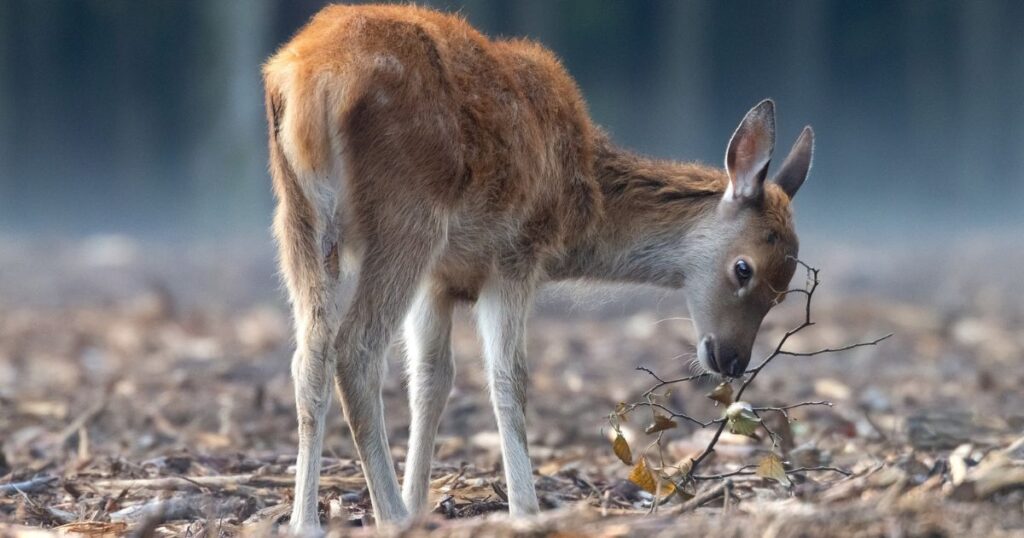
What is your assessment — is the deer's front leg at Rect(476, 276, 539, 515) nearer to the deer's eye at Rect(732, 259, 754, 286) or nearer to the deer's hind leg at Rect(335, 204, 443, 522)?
the deer's hind leg at Rect(335, 204, 443, 522)

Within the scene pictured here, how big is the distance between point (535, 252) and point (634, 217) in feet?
2.31

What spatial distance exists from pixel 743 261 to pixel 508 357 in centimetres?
121

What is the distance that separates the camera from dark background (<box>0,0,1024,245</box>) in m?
17.0

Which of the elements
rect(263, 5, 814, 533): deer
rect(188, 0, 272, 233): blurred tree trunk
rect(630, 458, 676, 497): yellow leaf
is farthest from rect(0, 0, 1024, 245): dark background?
rect(630, 458, 676, 497): yellow leaf

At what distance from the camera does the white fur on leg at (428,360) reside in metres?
5.52

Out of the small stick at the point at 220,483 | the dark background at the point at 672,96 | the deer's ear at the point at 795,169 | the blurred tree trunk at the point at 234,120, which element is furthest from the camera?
the dark background at the point at 672,96

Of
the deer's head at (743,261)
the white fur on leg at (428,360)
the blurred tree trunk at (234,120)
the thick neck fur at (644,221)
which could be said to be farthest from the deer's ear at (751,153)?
the blurred tree trunk at (234,120)

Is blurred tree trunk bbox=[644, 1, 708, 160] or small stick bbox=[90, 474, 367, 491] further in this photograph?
blurred tree trunk bbox=[644, 1, 708, 160]

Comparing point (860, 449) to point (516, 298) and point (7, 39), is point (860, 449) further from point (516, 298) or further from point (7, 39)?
point (7, 39)

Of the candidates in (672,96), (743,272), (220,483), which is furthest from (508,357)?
(672,96)

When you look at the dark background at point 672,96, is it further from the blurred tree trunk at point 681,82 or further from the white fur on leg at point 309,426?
the white fur on leg at point 309,426

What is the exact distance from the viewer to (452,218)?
199 inches

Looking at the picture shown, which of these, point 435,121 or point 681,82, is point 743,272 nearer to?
point 435,121

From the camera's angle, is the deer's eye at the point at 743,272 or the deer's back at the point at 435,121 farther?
the deer's eye at the point at 743,272
